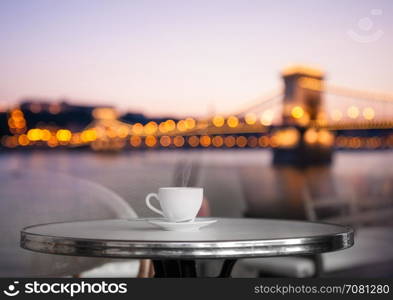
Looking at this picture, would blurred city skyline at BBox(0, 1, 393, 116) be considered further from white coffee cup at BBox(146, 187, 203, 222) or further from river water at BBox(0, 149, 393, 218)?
white coffee cup at BBox(146, 187, 203, 222)

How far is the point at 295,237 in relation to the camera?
3.39 ft

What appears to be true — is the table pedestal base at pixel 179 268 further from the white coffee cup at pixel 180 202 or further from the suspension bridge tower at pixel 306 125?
the suspension bridge tower at pixel 306 125

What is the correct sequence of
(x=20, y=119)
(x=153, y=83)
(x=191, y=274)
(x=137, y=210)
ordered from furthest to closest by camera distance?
(x=153, y=83)
(x=20, y=119)
(x=137, y=210)
(x=191, y=274)

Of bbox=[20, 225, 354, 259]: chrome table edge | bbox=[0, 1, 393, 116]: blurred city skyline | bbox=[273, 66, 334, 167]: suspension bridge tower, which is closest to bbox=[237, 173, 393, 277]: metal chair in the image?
bbox=[273, 66, 334, 167]: suspension bridge tower

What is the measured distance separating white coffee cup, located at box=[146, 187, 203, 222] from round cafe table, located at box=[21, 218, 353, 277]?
35 millimetres

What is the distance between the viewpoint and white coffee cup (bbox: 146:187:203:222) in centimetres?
116

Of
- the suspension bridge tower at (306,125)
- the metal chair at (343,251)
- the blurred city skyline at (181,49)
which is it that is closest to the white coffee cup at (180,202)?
the metal chair at (343,251)

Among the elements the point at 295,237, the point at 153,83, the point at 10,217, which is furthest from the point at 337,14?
the point at 295,237

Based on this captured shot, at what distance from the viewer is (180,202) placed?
1.17 meters

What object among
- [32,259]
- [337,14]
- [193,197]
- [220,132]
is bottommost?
[32,259]

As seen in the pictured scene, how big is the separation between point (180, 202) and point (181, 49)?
8.25ft

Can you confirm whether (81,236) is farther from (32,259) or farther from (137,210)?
(137,210)

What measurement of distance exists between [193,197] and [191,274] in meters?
0.21

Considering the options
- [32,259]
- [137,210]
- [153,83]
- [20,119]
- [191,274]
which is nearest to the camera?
[191,274]
